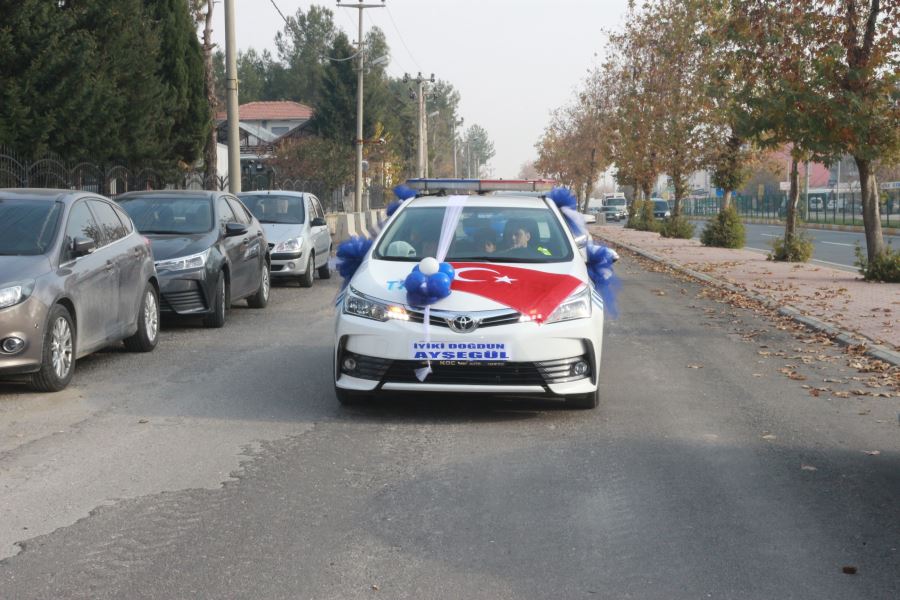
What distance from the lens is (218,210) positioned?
14.2 m

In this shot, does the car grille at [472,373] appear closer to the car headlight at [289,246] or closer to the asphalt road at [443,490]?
the asphalt road at [443,490]

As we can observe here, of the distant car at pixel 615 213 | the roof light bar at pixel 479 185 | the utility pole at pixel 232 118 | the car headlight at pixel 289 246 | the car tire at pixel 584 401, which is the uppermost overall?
the utility pole at pixel 232 118

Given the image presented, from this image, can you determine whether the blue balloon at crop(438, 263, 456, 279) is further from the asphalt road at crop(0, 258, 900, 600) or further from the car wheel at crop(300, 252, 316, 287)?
the car wheel at crop(300, 252, 316, 287)

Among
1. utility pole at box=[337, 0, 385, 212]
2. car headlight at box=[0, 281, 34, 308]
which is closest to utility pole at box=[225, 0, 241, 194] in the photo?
car headlight at box=[0, 281, 34, 308]

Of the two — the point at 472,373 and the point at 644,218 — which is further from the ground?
the point at 472,373

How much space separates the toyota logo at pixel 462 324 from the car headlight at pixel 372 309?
1.05 feet

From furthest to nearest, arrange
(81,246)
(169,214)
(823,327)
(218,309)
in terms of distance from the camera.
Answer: (169,214)
(823,327)
(218,309)
(81,246)

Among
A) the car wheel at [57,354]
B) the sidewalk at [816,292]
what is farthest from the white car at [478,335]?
the sidewalk at [816,292]

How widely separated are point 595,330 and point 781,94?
40.5ft

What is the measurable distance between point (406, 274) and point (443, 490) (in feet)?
8.51

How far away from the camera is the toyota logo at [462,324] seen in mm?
7766

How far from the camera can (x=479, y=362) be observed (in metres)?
7.75

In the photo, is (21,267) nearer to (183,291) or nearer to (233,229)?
(183,291)

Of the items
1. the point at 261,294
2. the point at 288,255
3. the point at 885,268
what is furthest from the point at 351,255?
the point at 885,268
